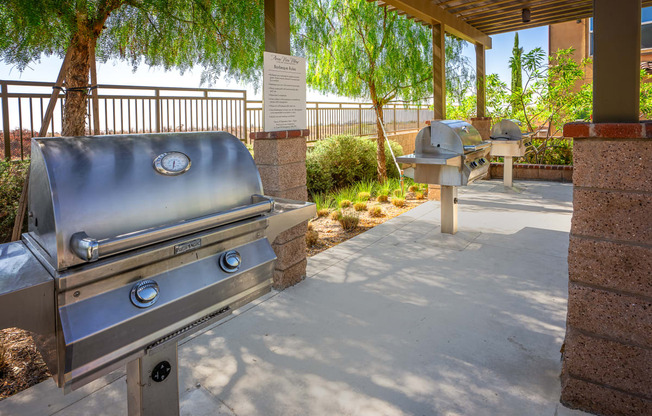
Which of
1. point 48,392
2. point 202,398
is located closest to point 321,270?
point 202,398

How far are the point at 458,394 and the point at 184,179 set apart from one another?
1923mm

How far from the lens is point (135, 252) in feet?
4.70

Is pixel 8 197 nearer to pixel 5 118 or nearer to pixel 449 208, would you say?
pixel 5 118

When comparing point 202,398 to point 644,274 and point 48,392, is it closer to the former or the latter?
point 48,392

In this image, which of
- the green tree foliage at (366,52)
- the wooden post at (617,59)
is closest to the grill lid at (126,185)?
the wooden post at (617,59)

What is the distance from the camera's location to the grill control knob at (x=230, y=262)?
1.70m

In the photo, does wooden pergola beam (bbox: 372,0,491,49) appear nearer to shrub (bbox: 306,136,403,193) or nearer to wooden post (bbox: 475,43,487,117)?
wooden post (bbox: 475,43,487,117)

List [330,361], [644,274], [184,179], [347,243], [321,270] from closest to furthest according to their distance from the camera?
1. [184,179]
2. [644,274]
3. [330,361]
4. [321,270]
5. [347,243]

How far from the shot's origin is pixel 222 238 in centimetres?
172

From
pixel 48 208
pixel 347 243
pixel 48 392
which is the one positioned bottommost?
pixel 48 392

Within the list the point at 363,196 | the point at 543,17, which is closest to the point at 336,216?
the point at 363,196

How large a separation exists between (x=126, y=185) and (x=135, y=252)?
10.2 inches

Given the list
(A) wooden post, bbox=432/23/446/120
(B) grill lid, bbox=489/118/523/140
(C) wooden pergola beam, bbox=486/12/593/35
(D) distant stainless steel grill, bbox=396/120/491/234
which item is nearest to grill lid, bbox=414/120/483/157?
(D) distant stainless steel grill, bbox=396/120/491/234

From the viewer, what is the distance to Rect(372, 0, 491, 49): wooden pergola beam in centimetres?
647
